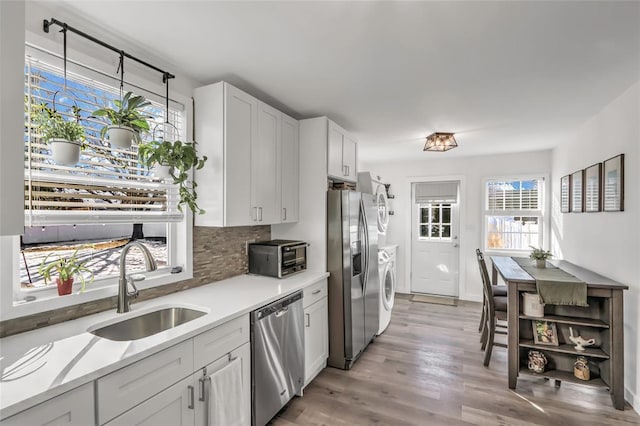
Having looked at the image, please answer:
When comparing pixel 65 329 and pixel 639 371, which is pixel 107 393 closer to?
pixel 65 329

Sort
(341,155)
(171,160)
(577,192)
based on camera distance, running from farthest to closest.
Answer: (577,192)
(341,155)
(171,160)

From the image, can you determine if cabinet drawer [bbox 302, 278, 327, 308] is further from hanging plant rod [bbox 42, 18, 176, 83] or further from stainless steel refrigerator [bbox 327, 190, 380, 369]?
hanging plant rod [bbox 42, 18, 176, 83]

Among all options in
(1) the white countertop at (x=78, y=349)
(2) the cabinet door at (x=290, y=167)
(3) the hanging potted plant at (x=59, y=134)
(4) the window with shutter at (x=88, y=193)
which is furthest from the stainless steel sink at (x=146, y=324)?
(2) the cabinet door at (x=290, y=167)

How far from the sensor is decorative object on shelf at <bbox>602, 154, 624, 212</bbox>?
2.52m

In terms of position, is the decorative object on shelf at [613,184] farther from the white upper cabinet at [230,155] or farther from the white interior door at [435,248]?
the white upper cabinet at [230,155]

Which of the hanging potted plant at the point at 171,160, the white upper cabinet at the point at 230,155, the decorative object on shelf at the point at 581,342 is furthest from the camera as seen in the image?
the decorative object on shelf at the point at 581,342

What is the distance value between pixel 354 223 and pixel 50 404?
Answer: 97.6 inches

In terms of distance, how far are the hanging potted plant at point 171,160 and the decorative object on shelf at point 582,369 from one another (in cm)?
319

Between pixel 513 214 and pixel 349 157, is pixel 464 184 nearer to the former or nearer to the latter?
pixel 513 214

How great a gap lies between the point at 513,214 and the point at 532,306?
8.73ft

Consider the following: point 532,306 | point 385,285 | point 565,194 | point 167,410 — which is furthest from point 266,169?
point 565,194

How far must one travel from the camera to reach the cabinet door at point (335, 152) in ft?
10.1

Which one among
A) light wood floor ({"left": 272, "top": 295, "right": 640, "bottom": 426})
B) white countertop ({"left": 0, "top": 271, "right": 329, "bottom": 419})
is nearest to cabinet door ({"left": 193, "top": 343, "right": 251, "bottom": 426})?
white countertop ({"left": 0, "top": 271, "right": 329, "bottom": 419})

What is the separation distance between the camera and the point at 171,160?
2.01m
